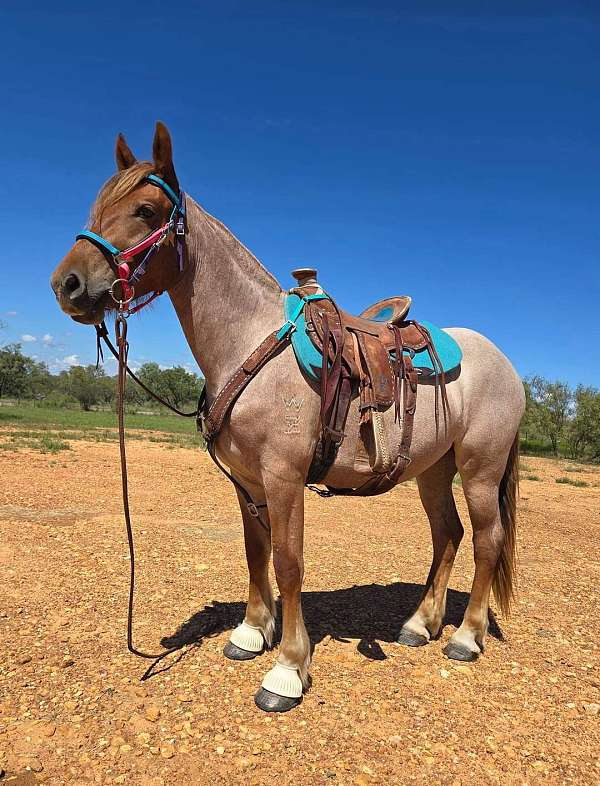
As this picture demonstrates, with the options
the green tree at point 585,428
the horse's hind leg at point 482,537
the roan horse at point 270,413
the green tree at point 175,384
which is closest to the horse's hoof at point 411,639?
the roan horse at point 270,413

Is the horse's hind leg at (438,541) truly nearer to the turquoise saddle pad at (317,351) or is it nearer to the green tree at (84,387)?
the turquoise saddle pad at (317,351)

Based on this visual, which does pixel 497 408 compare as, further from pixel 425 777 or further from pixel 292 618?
pixel 425 777

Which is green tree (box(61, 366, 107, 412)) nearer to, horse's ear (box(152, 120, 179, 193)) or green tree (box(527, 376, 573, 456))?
green tree (box(527, 376, 573, 456))

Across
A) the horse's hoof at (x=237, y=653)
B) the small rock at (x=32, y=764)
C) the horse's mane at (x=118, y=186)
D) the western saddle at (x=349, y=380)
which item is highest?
the horse's mane at (x=118, y=186)

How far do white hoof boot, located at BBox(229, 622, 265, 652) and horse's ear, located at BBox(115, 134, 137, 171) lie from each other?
3.23 m

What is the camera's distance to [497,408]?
373 cm

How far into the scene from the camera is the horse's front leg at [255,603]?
3449 millimetres

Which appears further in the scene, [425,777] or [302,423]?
[302,423]

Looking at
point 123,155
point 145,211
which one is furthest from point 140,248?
point 123,155

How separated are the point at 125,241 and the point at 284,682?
9.08ft

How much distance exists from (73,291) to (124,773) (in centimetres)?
241

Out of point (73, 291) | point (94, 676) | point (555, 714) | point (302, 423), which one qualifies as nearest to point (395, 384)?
point (302, 423)

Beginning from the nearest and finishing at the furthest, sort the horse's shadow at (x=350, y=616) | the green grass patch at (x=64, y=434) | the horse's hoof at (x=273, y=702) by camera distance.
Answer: the horse's hoof at (x=273, y=702)
the horse's shadow at (x=350, y=616)
the green grass patch at (x=64, y=434)

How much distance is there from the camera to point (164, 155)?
108 inches
